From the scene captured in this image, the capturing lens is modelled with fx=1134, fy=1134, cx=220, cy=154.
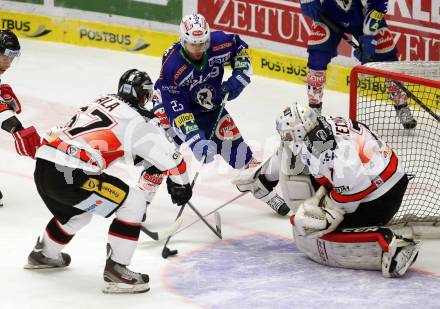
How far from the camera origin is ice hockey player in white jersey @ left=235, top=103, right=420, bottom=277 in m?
5.67

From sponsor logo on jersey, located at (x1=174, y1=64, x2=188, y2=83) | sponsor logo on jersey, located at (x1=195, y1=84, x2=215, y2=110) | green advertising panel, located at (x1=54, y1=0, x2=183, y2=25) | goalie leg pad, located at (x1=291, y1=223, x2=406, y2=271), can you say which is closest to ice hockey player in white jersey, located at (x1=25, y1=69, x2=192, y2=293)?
goalie leg pad, located at (x1=291, y1=223, x2=406, y2=271)

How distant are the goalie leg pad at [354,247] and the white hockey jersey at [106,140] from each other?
94cm

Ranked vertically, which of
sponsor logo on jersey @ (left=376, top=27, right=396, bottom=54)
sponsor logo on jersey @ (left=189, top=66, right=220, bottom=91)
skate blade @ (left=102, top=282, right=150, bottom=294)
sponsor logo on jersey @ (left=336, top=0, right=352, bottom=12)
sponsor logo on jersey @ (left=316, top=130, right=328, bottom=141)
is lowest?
skate blade @ (left=102, top=282, right=150, bottom=294)

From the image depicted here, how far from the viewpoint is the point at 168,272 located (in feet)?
19.3

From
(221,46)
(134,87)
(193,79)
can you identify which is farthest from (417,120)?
(134,87)

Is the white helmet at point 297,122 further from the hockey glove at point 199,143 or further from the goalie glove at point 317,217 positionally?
the hockey glove at point 199,143

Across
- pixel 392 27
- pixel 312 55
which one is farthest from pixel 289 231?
pixel 392 27

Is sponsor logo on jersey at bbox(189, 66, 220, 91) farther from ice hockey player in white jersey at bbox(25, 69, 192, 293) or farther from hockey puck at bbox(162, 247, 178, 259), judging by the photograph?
ice hockey player in white jersey at bbox(25, 69, 192, 293)

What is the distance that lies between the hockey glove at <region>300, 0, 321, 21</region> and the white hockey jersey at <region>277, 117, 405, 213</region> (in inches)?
100

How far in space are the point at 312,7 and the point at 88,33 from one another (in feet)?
10.0

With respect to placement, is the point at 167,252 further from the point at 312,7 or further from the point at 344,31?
the point at 344,31

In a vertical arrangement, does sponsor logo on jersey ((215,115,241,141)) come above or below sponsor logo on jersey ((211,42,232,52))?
below

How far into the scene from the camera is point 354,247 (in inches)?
227

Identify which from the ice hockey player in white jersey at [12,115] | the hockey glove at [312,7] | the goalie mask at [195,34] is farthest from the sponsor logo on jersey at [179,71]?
the hockey glove at [312,7]
